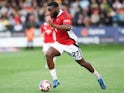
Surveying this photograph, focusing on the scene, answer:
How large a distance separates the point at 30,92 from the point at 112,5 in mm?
20868

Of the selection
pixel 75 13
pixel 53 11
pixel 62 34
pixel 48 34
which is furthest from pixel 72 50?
pixel 75 13

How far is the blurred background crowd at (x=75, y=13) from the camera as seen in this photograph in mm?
31781

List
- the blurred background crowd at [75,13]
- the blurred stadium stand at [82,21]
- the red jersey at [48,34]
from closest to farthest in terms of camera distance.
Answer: the red jersey at [48,34] < the blurred stadium stand at [82,21] < the blurred background crowd at [75,13]

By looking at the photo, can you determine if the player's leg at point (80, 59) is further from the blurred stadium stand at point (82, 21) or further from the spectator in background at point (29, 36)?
the spectator in background at point (29, 36)

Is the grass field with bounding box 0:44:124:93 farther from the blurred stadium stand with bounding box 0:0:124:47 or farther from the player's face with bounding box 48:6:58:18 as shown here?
the blurred stadium stand with bounding box 0:0:124:47

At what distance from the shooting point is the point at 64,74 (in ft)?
57.2

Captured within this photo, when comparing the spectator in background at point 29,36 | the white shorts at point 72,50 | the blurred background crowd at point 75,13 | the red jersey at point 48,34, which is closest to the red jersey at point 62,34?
the white shorts at point 72,50

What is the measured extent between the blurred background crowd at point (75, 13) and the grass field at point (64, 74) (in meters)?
5.64

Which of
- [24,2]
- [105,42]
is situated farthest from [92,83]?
[24,2]

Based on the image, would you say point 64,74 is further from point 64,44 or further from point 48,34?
point 64,44

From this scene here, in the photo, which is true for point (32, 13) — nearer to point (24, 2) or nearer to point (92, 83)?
point (24, 2)

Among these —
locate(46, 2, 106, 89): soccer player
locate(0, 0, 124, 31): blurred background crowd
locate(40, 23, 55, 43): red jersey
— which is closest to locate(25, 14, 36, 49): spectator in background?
locate(0, 0, 124, 31): blurred background crowd

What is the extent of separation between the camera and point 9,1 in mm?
35938

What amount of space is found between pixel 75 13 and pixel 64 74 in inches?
593
